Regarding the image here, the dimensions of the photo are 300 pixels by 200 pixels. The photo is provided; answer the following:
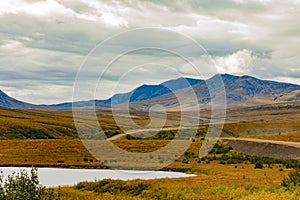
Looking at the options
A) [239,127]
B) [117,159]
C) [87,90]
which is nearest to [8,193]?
[87,90]

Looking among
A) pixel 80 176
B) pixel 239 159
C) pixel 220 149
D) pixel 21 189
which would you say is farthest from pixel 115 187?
pixel 220 149

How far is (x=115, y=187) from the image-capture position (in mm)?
42719

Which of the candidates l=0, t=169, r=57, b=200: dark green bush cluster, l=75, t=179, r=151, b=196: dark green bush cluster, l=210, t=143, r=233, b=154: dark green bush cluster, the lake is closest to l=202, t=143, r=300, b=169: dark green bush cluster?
l=210, t=143, r=233, b=154: dark green bush cluster

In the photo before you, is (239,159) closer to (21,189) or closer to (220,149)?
(220,149)

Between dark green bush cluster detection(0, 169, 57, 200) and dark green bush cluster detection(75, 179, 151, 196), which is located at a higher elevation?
dark green bush cluster detection(0, 169, 57, 200)

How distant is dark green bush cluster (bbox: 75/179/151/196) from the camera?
41188mm

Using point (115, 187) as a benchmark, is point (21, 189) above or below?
above

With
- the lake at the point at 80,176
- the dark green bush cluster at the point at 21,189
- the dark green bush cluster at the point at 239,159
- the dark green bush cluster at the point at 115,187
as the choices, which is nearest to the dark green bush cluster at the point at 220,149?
the dark green bush cluster at the point at 239,159

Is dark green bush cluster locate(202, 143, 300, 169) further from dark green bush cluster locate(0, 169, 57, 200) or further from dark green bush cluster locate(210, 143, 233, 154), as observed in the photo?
dark green bush cluster locate(0, 169, 57, 200)

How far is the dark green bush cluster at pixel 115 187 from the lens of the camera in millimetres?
41188

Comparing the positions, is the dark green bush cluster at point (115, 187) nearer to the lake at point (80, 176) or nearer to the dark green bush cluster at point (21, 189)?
the lake at point (80, 176)

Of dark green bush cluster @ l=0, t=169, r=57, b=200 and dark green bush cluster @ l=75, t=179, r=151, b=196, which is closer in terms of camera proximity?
dark green bush cluster @ l=0, t=169, r=57, b=200

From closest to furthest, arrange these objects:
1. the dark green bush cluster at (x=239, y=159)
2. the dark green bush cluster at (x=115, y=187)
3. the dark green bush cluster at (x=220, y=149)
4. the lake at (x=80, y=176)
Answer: the dark green bush cluster at (x=115, y=187), the lake at (x=80, y=176), the dark green bush cluster at (x=239, y=159), the dark green bush cluster at (x=220, y=149)

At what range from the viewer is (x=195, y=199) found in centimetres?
3406
